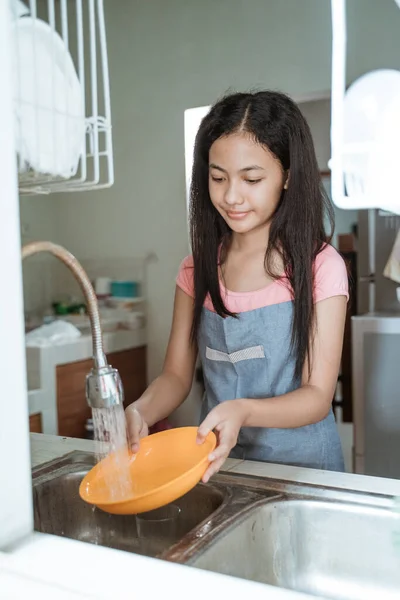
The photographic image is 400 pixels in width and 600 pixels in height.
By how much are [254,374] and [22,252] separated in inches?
24.9

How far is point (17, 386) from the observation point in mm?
539

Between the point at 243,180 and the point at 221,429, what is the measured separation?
426 mm

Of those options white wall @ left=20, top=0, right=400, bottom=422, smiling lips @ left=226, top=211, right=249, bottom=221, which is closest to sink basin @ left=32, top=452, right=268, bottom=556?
smiling lips @ left=226, top=211, right=249, bottom=221

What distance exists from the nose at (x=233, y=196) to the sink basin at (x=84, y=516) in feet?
1.43

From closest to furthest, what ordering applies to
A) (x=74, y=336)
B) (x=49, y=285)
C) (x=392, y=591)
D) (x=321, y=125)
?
(x=392, y=591), (x=74, y=336), (x=321, y=125), (x=49, y=285)

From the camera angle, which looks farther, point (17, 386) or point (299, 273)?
point (299, 273)

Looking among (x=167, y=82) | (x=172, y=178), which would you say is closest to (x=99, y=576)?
(x=172, y=178)

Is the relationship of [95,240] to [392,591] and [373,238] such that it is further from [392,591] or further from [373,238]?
[392,591]

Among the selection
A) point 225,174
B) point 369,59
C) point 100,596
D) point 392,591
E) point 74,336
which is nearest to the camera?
point 100,596

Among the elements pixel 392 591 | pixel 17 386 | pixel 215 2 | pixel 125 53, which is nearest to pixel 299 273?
pixel 392 591

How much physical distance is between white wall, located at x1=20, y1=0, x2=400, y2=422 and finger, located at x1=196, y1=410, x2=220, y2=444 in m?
1.88

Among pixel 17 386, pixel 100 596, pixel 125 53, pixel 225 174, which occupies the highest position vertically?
pixel 125 53

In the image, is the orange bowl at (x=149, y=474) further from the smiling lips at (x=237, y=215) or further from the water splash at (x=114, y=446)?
the smiling lips at (x=237, y=215)

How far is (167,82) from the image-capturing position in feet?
8.98
